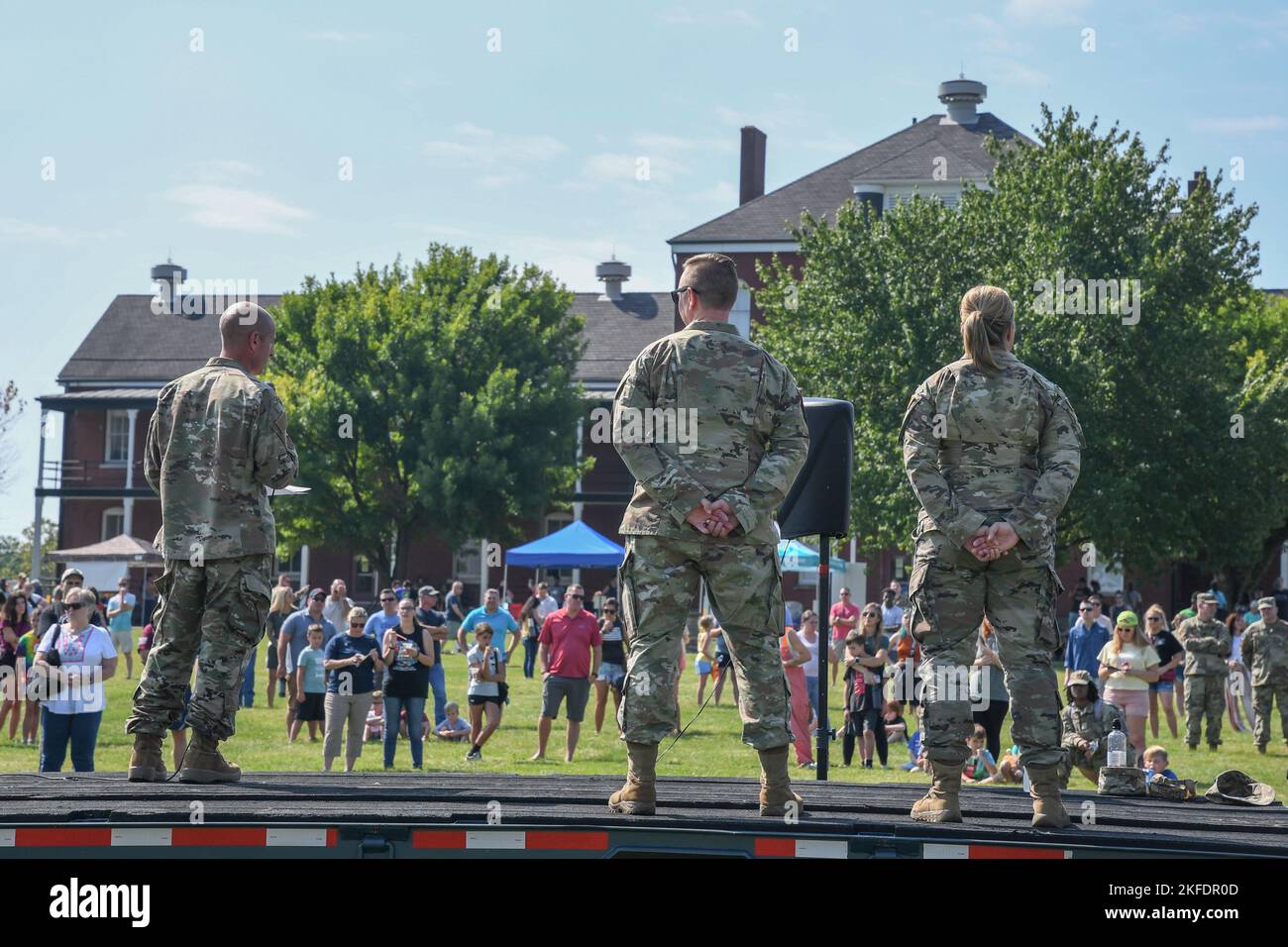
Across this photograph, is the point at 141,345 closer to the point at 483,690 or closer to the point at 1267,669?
the point at 483,690

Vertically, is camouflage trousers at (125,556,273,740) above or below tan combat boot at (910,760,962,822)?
above

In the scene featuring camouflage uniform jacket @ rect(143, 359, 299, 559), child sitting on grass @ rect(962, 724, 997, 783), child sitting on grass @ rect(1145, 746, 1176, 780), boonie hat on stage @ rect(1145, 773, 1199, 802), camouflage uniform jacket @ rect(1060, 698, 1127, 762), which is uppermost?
camouflage uniform jacket @ rect(143, 359, 299, 559)

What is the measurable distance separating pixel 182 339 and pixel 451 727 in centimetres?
5351

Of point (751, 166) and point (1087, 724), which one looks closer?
point (1087, 724)

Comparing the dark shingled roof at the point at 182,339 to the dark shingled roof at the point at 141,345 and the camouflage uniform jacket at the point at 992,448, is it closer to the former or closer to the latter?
the dark shingled roof at the point at 141,345

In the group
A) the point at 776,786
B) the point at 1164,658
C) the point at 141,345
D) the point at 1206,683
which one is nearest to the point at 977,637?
the point at 776,786

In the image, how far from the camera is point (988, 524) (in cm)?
624

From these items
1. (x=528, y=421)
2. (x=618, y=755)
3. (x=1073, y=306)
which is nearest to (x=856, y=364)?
(x=1073, y=306)

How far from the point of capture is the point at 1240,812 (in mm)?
7316

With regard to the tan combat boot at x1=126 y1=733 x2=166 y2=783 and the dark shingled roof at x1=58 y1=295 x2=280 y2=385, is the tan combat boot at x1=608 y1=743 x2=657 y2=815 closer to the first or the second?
the tan combat boot at x1=126 y1=733 x2=166 y2=783

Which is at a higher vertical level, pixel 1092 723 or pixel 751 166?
pixel 751 166

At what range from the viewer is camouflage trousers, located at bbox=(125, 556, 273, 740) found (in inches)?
271

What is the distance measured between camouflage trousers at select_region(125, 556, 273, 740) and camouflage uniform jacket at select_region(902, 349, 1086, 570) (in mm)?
3033

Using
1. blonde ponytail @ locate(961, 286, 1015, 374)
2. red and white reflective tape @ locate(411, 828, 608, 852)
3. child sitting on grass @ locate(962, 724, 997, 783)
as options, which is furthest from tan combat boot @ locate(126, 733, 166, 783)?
child sitting on grass @ locate(962, 724, 997, 783)
